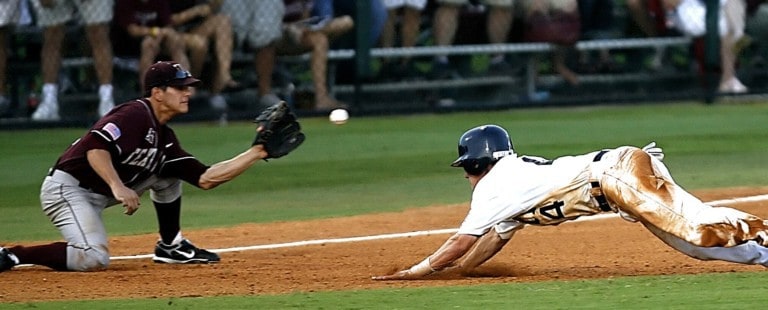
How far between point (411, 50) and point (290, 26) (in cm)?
144

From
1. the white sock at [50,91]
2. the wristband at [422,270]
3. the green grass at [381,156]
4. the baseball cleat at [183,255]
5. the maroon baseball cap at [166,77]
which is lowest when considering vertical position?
the green grass at [381,156]

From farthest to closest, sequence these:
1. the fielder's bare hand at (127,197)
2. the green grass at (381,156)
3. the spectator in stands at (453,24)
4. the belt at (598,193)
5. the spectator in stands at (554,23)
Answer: the spectator in stands at (554,23)
the spectator in stands at (453,24)
the green grass at (381,156)
the fielder's bare hand at (127,197)
the belt at (598,193)

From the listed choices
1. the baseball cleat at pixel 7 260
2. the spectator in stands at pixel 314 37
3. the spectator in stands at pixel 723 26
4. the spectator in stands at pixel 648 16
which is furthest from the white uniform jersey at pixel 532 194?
the spectator in stands at pixel 648 16

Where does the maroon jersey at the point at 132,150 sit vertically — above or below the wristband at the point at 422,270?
above

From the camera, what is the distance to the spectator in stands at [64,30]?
13641mm

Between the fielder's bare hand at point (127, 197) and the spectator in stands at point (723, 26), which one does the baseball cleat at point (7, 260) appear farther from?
the spectator in stands at point (723, 26)

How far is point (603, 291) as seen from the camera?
6324mm

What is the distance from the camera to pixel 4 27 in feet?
44.9

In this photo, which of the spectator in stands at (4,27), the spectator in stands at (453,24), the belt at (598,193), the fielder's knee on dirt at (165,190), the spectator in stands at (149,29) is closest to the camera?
the belt at (598,193)

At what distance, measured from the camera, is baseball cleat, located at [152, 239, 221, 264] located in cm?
820

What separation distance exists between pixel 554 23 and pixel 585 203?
9.76m

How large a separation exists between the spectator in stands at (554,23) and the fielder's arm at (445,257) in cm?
948

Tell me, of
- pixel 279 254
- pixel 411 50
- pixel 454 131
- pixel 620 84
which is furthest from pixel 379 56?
pixel 279 254

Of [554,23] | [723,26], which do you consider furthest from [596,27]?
[723,26]
